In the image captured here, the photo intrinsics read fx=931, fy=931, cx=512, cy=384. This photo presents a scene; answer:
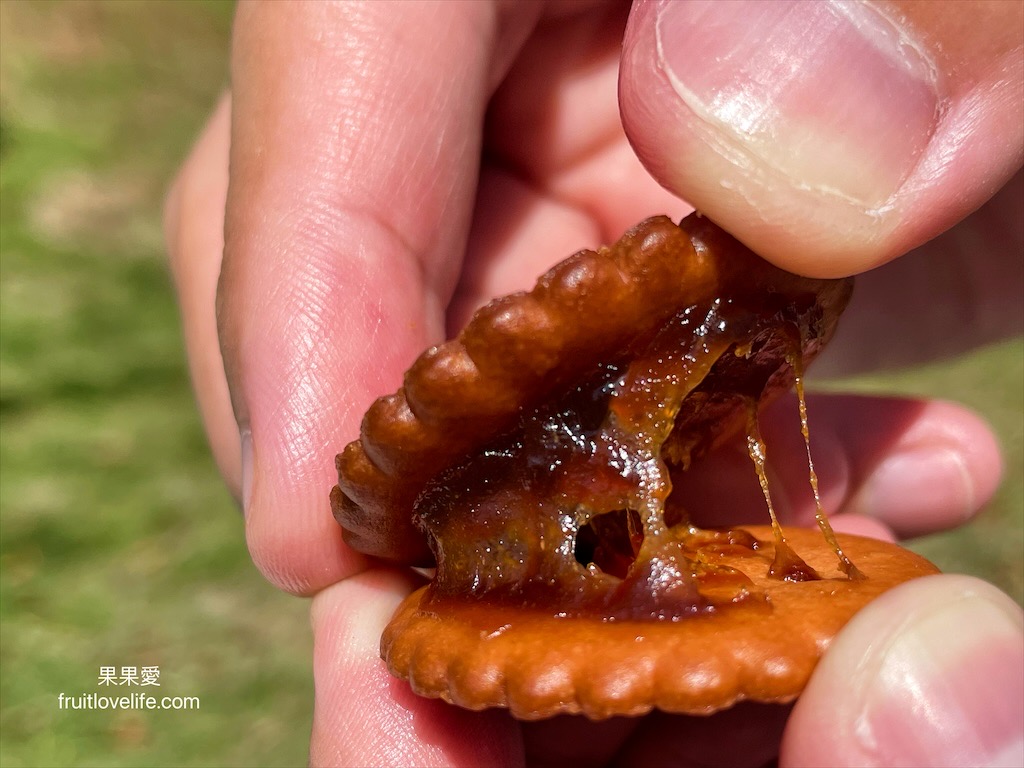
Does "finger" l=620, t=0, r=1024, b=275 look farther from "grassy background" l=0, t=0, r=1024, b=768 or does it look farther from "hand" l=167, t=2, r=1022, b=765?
"grassy background" l=0, t=0, r=1024, b=768

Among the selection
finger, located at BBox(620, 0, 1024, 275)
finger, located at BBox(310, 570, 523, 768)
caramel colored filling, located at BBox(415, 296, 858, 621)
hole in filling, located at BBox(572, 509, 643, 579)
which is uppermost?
finger, located at BBox(620, 0, 1024, 275)

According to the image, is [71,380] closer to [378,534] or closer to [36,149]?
[36,149]

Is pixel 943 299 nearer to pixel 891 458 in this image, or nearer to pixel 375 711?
pixel 891 458

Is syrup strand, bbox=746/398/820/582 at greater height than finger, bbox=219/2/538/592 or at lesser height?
greater

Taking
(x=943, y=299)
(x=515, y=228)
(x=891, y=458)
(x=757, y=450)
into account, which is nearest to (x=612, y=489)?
(x=757, y=450)

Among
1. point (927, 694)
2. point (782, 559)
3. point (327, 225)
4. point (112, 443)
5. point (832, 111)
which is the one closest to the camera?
point (927, 694)

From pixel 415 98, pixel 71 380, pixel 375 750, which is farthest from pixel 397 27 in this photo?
pixel 71 380

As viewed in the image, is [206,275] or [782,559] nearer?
[782,559]

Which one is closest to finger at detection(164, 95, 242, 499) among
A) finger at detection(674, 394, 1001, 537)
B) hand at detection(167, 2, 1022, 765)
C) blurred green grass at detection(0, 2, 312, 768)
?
hand at detection(167, 2, 1022, 765)

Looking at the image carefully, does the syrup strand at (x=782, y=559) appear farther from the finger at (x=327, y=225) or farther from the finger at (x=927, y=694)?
the finger at (x=327, y=225)
